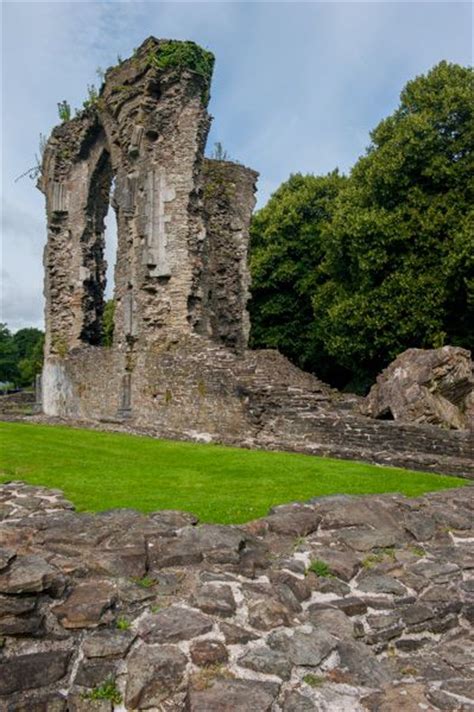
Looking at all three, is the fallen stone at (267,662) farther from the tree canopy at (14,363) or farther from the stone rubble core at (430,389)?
the tree canopy at (14,363)

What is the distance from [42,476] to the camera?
723 cm

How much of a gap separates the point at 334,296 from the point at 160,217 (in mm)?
9216

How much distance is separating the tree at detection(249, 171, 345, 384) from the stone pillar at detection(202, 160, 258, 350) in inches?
260

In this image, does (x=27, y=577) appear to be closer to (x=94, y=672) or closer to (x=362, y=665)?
(x=94, y=672)

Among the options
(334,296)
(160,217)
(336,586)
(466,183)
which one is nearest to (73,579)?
(336,586)

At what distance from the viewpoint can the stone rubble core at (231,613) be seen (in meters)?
3.51

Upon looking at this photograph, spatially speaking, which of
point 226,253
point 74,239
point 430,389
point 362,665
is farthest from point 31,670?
point 74,239

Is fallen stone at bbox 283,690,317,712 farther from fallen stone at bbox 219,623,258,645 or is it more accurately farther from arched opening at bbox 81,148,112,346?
arched opening at bbox 81,148,112,346

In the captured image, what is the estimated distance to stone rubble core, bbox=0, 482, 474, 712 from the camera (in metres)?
3.51

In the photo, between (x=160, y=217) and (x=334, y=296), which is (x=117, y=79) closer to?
(x=160, y=217)

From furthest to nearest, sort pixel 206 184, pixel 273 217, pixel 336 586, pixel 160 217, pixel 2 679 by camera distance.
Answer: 1. pixel 273 217
2. pixel 206 184
3. pixel 160 217
4. pixel 336 586
5. pixel 2 679

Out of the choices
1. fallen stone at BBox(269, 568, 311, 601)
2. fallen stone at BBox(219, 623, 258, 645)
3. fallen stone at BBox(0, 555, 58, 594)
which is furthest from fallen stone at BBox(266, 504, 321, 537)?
fallen stone at BBox(0, 555, 58, 594)

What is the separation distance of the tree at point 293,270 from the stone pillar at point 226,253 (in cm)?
661

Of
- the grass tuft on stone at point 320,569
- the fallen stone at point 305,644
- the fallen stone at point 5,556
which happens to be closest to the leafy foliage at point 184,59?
the grass tuft on stone at point 320,569
